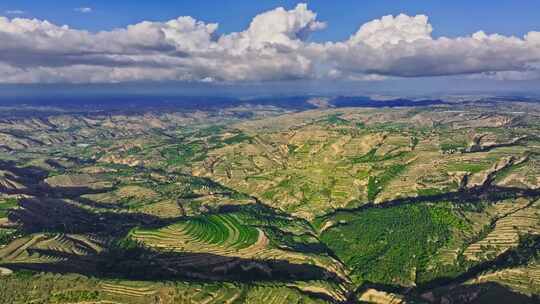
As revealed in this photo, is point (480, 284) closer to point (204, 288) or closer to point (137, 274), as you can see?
point (204, 288)

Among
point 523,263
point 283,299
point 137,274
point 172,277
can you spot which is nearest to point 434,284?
point 523,263

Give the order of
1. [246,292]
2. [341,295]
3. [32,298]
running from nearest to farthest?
[32,298], [246,292], [341,295]

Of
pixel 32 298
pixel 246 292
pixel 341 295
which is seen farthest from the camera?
pixel 341 295

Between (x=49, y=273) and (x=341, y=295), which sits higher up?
(x=49, y=273)

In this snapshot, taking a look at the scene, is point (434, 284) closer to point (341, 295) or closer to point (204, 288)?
point (341, 295)

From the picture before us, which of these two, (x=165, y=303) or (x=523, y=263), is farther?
(x=523, y=263)

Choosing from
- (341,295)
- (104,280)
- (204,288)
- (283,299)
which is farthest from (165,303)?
(341,295)

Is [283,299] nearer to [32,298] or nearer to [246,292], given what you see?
[246,292]

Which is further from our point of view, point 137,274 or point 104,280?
point 137,274
